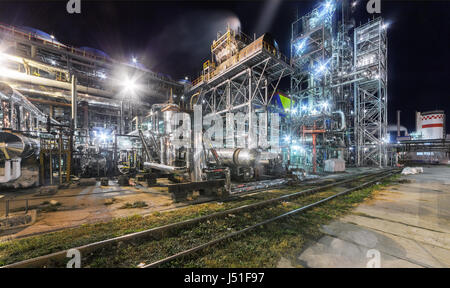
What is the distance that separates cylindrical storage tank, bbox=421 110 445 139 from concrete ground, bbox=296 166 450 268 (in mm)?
44050

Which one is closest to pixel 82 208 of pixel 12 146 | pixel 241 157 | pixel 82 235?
pixel 82 235

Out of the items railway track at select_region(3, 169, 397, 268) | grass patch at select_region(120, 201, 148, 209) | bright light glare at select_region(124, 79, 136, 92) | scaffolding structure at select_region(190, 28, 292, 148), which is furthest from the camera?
bright light glare at select_region(124, 79, 136, 92)

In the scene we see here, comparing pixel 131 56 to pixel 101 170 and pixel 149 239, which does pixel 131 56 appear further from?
pixel 149 239

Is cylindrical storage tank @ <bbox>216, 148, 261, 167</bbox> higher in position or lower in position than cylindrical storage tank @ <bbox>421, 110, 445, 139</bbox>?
lower

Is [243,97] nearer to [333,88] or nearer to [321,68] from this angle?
[321,68]

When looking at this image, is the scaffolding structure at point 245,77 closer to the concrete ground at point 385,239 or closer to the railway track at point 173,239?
the railway track at point 173,239

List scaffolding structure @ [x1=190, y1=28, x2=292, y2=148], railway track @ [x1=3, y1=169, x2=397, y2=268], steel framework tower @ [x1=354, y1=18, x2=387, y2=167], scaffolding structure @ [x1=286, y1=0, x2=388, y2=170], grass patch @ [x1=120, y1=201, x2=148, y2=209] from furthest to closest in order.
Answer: steel framework tower @ [x1=354, y1=18, x2=387, y2=167] → scaffolding structure @ [x1=286, y1=0, x2=388, y2=170] → scaffolding structure @ [x1=190, y1=28, x2=292, y2=148] → grass patch @ [x1=120, y1=201, x2=148, y2=209] → railway track @ [x1=3, y1=169, x2=397, y2=268]

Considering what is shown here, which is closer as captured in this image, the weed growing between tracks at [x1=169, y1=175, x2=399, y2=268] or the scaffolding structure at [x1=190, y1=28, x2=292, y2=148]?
the weed growing between tracks at [x1=169, y1=175, x2=399, y2=268]

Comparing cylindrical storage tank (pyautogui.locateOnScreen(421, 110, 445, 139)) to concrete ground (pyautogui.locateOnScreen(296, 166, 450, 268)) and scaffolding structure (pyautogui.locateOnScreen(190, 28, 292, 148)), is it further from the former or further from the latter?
concrete ground (pyautogui.locateOnScreen(296, 166, 450, 268))

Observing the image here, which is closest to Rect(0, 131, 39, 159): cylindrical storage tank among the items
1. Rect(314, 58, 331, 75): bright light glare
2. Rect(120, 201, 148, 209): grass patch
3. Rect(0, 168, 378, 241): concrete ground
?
Rect(0, 168, 378, 241): concrete ground

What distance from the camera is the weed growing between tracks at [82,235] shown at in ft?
9.30

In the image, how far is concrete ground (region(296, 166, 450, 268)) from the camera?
8.87 ft

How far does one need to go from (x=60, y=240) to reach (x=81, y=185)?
7.17 m

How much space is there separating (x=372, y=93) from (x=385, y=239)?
90.6 ft
